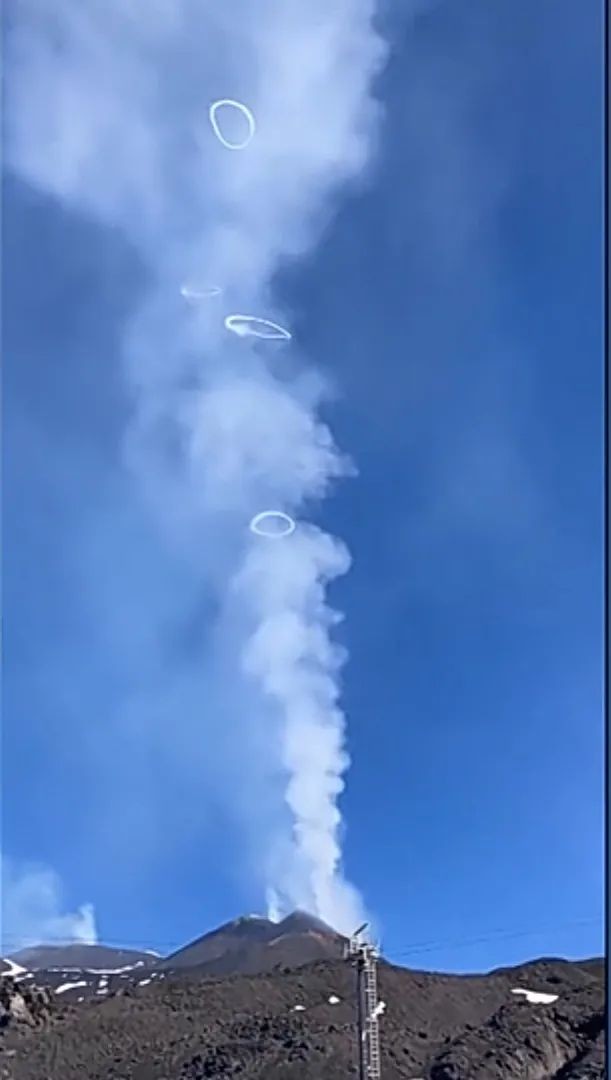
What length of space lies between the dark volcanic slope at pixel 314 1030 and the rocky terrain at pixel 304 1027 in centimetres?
2

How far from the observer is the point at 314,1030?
11.8 m

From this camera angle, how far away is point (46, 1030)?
41.4ft

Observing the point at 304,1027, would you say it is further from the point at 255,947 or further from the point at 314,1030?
the point at 255,947

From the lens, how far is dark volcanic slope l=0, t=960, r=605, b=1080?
10922 millimetres

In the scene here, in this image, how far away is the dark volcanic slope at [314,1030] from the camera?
1092 cm

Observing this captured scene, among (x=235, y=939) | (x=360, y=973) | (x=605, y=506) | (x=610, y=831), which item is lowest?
(x=610, y=831)

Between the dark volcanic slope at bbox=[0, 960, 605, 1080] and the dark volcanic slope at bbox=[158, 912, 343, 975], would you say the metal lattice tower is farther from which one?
the dark volcanic slope at bbox=[158, 912, 343, 975]

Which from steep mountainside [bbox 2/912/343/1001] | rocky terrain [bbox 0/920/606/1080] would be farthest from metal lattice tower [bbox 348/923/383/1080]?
steep mountainside [bbox 2/912/343/1001]

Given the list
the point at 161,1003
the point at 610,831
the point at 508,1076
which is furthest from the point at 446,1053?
the point at 610,831

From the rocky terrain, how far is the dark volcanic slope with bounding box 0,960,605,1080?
0.05ft

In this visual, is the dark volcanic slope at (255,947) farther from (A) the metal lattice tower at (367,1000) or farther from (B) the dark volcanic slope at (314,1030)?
(A) the metal lattice tower at (367,1000)

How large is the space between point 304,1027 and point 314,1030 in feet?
0.83

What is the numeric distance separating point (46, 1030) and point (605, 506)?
1309cm

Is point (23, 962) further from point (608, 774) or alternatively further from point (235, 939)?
point (608, 774)
